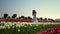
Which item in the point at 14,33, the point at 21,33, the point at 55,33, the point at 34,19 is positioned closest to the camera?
the point at 55,33

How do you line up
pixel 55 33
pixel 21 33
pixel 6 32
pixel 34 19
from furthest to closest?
pixel 34 19, pixel 21 33, pixel 6 32, pixel 55 33

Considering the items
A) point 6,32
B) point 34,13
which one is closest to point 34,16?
point 34,13

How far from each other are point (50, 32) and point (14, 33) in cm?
853

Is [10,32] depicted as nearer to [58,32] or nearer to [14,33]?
[14,33]

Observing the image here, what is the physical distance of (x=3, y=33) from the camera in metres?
9.23

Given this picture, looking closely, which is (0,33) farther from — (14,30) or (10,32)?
(14,30)

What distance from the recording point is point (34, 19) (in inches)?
958

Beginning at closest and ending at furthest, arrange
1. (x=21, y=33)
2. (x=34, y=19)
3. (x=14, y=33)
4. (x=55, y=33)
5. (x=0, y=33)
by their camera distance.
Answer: (x=55, y=33) < (x=0, y=33) < (x=14, y=33) < (x=21, y=33) < (x=34, y=19)

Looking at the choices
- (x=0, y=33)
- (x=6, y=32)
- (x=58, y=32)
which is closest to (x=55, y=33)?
(x=58, y=32)

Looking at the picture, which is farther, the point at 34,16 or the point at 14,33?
the point at 34,16

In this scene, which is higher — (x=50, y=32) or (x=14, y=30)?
(x=50, y=32)

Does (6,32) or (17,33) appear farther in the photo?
(17,33)

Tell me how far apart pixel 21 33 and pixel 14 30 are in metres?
0.60

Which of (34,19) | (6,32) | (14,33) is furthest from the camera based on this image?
(34,19)
